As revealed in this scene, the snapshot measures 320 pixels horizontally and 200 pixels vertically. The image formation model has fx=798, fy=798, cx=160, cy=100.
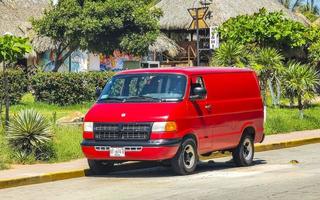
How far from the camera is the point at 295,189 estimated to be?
12.7 meters

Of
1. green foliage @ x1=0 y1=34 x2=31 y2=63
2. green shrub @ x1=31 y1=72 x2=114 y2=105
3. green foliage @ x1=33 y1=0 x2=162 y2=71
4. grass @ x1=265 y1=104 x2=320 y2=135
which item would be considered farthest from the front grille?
green foliage @ x1=33 y1=0 x2=162 y2=71

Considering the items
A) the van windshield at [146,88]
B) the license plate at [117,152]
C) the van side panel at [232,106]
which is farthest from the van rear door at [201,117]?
the license plate at [117,152]

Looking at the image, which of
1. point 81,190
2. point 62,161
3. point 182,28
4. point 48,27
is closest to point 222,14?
point 182,28

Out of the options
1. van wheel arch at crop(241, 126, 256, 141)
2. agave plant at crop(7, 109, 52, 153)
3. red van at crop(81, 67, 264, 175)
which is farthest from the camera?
van wheel arch at crop(241, 126, 256, 141)

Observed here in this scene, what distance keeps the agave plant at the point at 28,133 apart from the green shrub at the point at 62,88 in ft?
52.8

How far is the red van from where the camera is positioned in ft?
47.1

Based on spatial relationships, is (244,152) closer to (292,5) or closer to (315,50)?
(315,50)

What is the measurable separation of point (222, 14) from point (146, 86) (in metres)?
36.6

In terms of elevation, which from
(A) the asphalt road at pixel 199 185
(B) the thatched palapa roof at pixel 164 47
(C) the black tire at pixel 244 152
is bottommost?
(A) the asphalt road at pixel 199 185

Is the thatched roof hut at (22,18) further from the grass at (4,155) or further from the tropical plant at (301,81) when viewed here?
the grass at (4,155)

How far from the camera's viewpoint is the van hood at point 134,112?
14.3m

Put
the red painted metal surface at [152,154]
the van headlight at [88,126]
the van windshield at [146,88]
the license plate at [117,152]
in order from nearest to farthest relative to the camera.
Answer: the red painted metal surface at [152,154] < the license plate at [117,152] < the van headlight at [88,126] < the van windshield at [146,88]

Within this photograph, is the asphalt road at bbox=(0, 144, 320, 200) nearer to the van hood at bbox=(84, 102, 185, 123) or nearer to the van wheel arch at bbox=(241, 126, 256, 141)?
the van wheel arch at bbox=(241, 126, 256, 141)

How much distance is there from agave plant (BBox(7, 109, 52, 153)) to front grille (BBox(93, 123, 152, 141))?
1900mm
